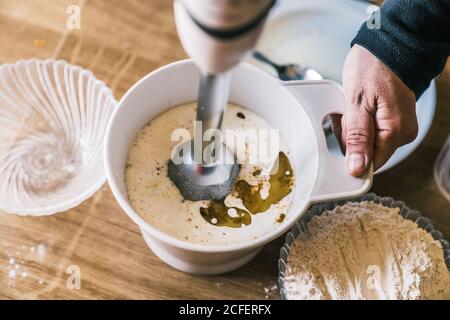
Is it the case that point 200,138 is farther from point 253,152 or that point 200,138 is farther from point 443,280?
point 443,280

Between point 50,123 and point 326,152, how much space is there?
356 millimetres

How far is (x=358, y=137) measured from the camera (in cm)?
63

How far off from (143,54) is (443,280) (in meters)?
0.48

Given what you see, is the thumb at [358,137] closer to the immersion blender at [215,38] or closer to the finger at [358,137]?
the finger at [358,137]

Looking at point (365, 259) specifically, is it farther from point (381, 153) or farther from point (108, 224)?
point (108, 224)

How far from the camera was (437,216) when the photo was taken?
2.34ft

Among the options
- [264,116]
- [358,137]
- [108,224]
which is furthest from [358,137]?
[108,224]

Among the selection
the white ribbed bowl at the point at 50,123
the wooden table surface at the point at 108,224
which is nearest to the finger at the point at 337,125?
the wooden table surface at the point at 108,224

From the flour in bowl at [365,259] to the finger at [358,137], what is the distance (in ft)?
0.28

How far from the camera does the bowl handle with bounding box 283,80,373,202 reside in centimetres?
57

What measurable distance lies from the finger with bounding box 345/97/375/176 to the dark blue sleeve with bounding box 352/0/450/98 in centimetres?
7

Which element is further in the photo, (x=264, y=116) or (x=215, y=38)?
(x=264, y=116)

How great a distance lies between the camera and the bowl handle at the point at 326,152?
0.57 m
